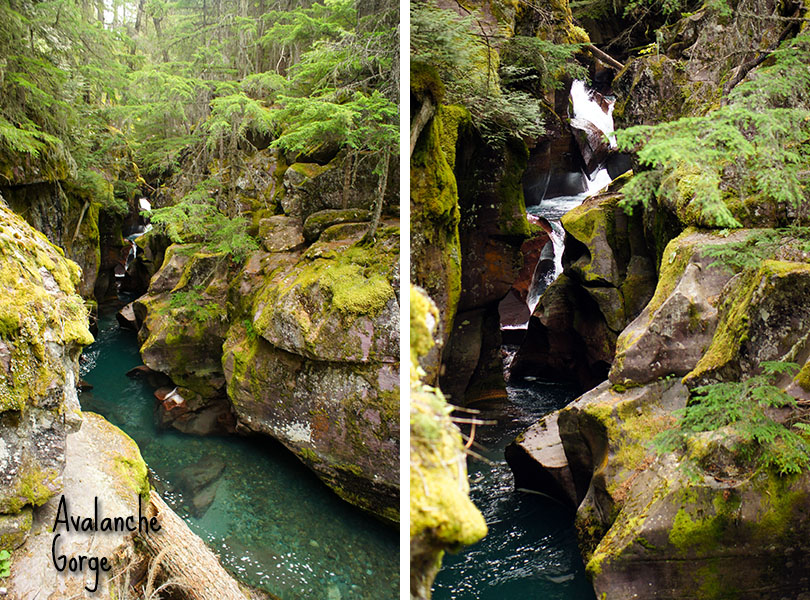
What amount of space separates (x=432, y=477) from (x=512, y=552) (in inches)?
240

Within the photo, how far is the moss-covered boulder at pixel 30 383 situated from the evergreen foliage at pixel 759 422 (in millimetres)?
4926

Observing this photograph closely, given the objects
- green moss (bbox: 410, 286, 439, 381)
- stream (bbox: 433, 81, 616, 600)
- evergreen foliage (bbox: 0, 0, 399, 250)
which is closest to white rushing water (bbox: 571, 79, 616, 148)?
stream (bbox: 433, 81, 616, 600)

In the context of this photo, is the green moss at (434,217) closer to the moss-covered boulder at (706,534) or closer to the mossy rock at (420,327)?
the moss-covered boulder at (706,534)

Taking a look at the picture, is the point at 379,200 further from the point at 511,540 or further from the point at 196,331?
the point at 511,540

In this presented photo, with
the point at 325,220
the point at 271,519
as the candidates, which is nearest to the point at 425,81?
the point at 325,220

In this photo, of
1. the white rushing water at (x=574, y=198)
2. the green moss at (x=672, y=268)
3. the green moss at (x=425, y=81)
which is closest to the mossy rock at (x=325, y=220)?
the green moss at (x=425, y=81)

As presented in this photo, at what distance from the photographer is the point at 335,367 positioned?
6.29 m

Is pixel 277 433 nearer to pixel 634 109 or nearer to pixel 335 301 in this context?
pixel 335 301

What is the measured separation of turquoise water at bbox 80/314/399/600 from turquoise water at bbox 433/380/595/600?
872 millimetres

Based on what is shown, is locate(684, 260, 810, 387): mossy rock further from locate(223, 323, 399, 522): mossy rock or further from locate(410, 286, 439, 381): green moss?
locate(410, 286, 439, 381): green moss

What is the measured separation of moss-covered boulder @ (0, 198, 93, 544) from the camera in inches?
155

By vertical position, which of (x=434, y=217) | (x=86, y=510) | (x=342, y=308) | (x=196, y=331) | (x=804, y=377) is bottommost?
(x=196, y=331)

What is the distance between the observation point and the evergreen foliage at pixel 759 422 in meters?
3.33

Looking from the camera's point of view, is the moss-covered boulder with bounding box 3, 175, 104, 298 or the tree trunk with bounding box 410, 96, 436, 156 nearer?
the tree trunk with bounding box 410, 96, 436, 156
